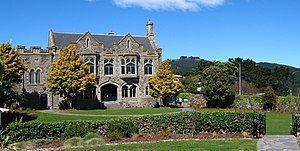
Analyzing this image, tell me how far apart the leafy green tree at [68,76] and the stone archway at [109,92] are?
272 inches

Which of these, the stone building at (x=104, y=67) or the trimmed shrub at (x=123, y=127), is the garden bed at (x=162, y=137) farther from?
the stone building at (x=104, y=67)

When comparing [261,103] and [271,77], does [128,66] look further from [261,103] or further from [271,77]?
[271,77]

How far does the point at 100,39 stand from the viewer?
51438 millimetres

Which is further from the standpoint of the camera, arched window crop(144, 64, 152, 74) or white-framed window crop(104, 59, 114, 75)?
arched window crop(144, 64, 152, 74)

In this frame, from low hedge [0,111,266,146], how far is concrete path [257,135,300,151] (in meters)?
1.74

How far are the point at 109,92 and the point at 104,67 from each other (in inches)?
144

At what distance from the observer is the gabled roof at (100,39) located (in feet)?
158

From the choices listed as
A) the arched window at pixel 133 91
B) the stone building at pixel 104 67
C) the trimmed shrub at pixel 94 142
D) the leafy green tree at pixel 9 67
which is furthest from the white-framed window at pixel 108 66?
the trimmed shrub at pixel 94 142

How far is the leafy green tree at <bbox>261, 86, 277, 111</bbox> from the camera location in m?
45.0

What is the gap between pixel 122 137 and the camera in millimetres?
19156

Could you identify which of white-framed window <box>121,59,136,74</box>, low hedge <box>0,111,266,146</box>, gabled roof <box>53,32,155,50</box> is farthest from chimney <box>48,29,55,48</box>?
low hedge <box>0,111,266,146</box>

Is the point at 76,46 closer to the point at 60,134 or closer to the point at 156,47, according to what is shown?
the point at 156,47

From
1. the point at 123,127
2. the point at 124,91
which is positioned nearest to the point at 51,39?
the point at 124,91

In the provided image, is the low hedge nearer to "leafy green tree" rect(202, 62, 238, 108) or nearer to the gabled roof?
"leafy green tree" rect(202, 62, 238, 108)
